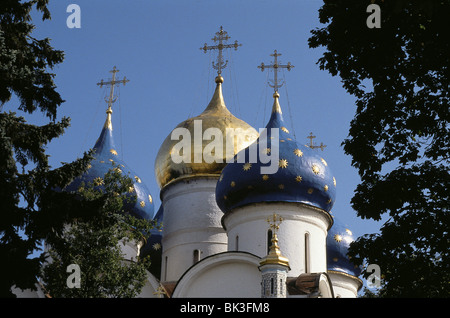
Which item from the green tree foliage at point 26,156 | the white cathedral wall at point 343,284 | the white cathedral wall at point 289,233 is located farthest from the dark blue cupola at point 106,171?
the green tree foliage at point 26,156

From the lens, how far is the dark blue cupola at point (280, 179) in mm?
20250

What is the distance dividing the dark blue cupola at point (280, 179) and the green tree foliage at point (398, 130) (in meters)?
8.55

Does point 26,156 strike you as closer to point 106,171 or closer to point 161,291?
point 161,291

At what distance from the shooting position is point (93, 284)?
15.0m

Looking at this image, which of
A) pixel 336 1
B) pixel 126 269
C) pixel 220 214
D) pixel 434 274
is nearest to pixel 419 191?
pixel 434 274

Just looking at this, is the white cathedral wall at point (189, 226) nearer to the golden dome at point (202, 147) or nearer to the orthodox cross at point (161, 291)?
the golden dome at point (202, 147)

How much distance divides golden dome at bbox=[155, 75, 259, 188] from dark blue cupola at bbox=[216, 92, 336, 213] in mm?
2782

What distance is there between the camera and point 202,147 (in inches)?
954

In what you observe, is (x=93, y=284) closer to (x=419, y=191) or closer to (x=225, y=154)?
(x=419, y=191)

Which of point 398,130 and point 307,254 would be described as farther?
point 307,254

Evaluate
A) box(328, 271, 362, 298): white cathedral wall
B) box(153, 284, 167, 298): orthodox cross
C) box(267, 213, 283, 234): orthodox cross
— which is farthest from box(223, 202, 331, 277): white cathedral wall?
box(328, 271, 362, 298): white cathedral wall

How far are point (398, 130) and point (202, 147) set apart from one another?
13.2m

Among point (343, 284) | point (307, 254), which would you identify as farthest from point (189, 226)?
point (343, 284)

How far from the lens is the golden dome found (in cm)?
2412
